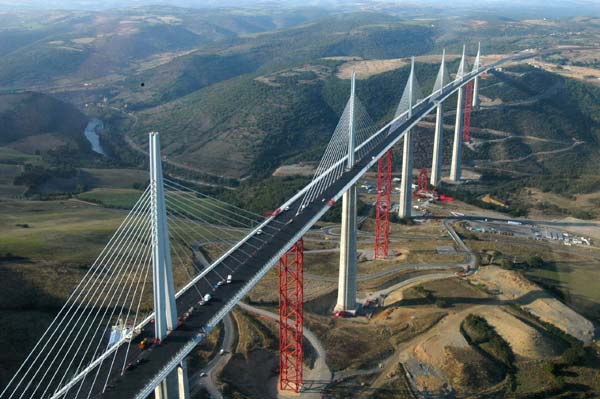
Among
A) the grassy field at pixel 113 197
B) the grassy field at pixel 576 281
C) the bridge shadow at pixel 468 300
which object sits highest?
the bridge shadow at pixel 468 300

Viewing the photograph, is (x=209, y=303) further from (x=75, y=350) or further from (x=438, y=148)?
(x=438, y=148)

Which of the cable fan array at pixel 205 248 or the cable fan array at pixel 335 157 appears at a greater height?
the cable fan array at pixel 335 157

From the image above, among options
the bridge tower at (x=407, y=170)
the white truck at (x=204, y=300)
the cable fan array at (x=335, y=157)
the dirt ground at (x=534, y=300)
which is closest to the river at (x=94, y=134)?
the bridge tower at (x=407, y=170)

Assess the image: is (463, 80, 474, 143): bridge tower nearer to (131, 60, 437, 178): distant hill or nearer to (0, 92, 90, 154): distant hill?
(131, 60, 437, 178): distant hill

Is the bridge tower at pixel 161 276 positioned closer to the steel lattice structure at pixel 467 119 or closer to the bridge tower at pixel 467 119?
the steel lattice structure at pixel 467 119

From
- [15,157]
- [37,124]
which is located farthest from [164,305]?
[37,124]

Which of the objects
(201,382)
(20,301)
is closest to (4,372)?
(20,301)

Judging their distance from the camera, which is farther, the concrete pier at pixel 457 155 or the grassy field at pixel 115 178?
the concrete pier at pixel 457 155
